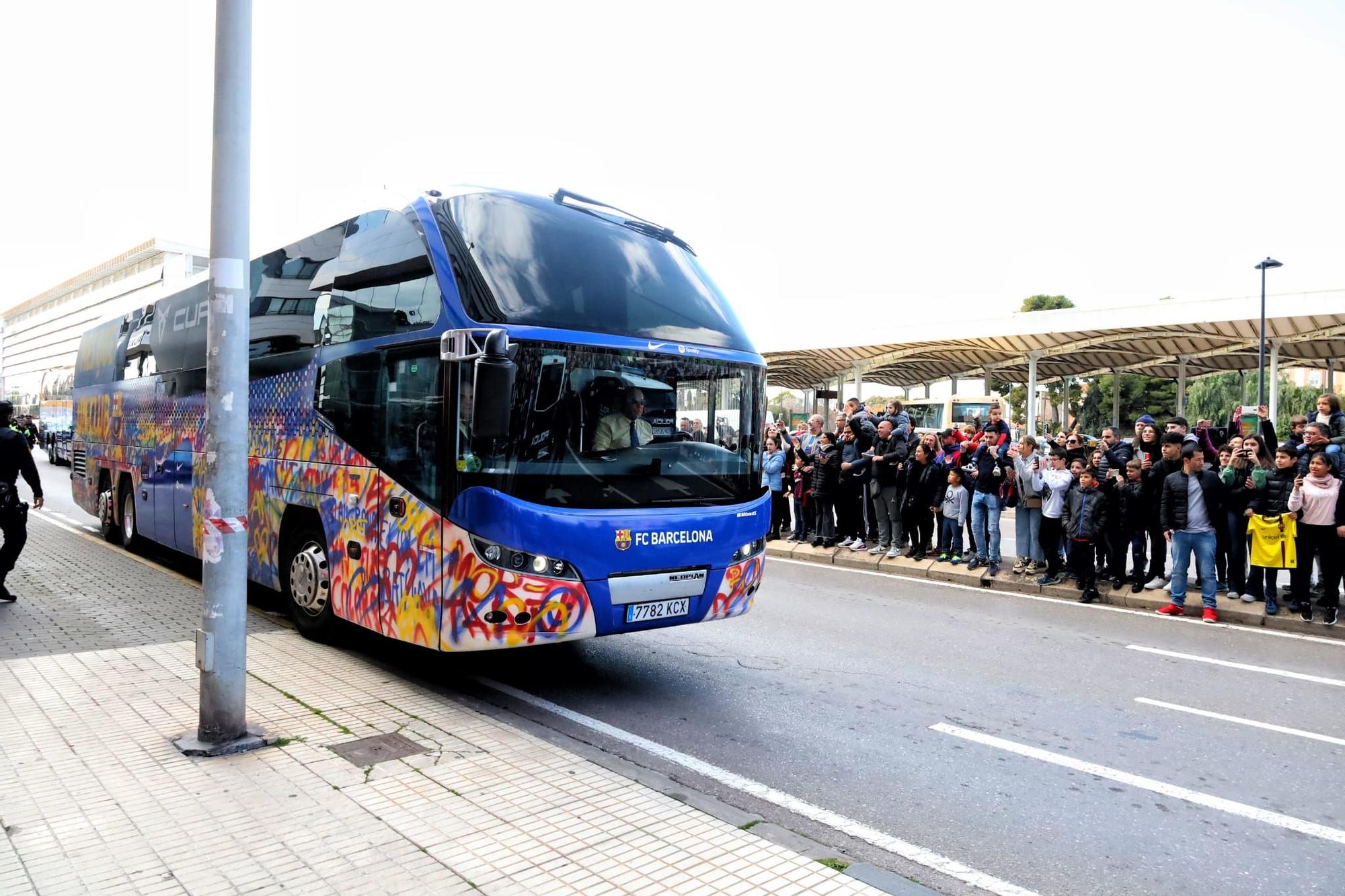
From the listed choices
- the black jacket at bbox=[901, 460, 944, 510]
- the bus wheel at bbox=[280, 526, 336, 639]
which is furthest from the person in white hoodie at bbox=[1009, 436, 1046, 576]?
the bus wheel at bbox=[280, 526, 336, 639]

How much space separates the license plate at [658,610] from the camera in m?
6.04

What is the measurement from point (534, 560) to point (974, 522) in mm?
8022

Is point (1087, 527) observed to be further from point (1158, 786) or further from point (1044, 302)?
point (1044, 302)

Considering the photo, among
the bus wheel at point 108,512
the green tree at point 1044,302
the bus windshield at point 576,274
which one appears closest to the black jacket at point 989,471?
the bus windshield at point 576,274

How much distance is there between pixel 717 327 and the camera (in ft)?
22.2

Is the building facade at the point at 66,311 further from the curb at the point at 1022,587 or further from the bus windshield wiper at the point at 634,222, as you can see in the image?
the bus windshield wiper at the point at 634,222

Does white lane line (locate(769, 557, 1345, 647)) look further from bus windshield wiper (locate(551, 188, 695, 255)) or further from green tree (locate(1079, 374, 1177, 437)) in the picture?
green tree (locate(1079, 374, 1177, 437))

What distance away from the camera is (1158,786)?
502cm

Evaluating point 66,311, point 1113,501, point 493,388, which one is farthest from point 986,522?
point 66,311

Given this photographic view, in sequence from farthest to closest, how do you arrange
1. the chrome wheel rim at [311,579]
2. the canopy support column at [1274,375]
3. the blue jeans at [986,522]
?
the canopy support column at [1274,375] < the blue jeans at [986,522] < the chrome wheel rim at [311,579]

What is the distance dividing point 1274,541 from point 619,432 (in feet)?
24.9

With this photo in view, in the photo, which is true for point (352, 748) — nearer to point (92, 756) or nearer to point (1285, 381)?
point (92, 756)

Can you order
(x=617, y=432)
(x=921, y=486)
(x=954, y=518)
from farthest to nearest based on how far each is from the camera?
(x=921, y=486) → (x=954, y=518) → (x=617, y=432)

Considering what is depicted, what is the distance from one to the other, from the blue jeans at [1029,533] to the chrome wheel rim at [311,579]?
27.1 ft
